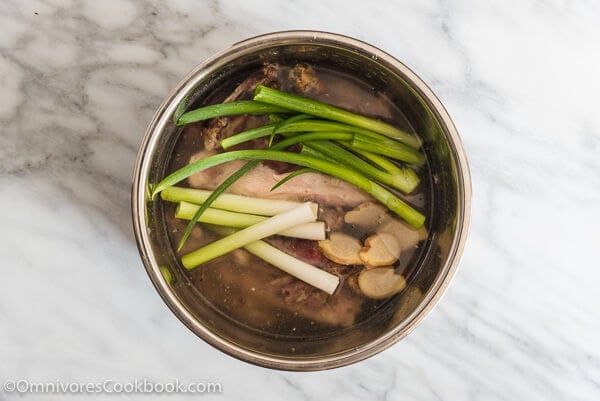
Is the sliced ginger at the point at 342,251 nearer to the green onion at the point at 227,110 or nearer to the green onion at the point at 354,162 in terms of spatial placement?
the green onion at the point at 354,162

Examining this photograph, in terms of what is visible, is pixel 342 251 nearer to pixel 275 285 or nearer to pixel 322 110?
pixel 275 285

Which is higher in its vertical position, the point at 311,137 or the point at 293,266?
the point at 311,137

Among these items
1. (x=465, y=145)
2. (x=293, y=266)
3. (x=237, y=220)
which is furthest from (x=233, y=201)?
(x=465, y=145)

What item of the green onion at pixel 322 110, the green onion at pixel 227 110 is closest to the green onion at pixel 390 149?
the green onion at pixel 322 110

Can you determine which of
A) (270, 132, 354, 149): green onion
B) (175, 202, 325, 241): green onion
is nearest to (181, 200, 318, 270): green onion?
(175, 202, 325, 241): green onion

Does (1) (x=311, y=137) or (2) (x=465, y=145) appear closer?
(1) (x=311, y=137)
